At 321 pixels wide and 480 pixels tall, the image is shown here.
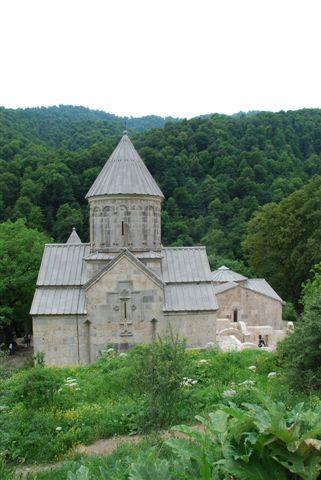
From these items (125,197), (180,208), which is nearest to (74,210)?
(180,208)

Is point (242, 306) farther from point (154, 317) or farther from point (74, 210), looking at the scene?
point (74, 210)

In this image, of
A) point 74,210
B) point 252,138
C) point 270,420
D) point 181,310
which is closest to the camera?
point 270,420

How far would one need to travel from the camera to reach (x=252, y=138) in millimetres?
52062

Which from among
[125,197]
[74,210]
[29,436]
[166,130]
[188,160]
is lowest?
[29,436]

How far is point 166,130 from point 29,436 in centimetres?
4738

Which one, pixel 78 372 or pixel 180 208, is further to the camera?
pixel 180 208

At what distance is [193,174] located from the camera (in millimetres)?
48562

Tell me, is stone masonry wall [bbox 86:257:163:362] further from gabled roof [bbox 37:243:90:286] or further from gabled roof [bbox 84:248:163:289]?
gabled roof [bbox 37:243:90:286]

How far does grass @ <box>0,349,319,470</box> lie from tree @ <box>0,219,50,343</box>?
411 inches

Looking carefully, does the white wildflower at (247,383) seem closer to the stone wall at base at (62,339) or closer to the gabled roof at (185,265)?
the gabled roof at (185,265)

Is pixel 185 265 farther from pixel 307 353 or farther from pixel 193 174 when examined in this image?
pixel 193 174

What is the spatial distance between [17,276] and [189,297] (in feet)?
29.2

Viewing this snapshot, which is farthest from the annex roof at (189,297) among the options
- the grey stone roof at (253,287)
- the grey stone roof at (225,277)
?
the grey stone roof at (225,277)

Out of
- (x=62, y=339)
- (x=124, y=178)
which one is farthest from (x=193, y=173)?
(x=62, y=339)
